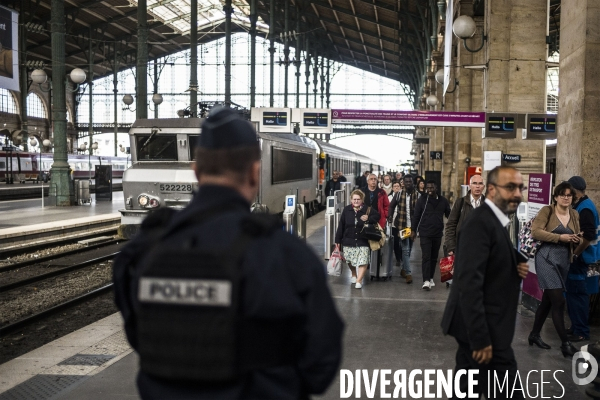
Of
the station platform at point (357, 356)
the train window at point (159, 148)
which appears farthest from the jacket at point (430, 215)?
the train window at point (159, 148)

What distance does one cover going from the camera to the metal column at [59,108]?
81.2 feet

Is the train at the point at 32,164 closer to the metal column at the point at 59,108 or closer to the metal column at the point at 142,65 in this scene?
the metal column at the point at 59,108

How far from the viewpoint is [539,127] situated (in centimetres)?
1812

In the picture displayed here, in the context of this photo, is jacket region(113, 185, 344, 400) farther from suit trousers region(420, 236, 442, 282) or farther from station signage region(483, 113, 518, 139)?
station signage region(483, 113, 518, 139)

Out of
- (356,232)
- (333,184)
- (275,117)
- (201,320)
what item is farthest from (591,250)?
(275,117)

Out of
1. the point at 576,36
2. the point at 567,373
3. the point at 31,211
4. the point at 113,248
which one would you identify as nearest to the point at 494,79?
the point at 576,36

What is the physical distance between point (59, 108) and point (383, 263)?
1800cm

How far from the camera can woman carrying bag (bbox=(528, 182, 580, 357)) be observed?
655cm

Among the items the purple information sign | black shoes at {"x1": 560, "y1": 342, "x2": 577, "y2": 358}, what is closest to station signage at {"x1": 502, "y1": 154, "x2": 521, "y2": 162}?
the purple information sign

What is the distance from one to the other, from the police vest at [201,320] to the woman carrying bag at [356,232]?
26.4ft

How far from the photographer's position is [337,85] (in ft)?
240

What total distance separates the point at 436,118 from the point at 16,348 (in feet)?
56.3

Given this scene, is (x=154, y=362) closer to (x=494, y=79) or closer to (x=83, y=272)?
(x=83, y=272)

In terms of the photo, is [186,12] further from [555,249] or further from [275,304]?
[275,304]
